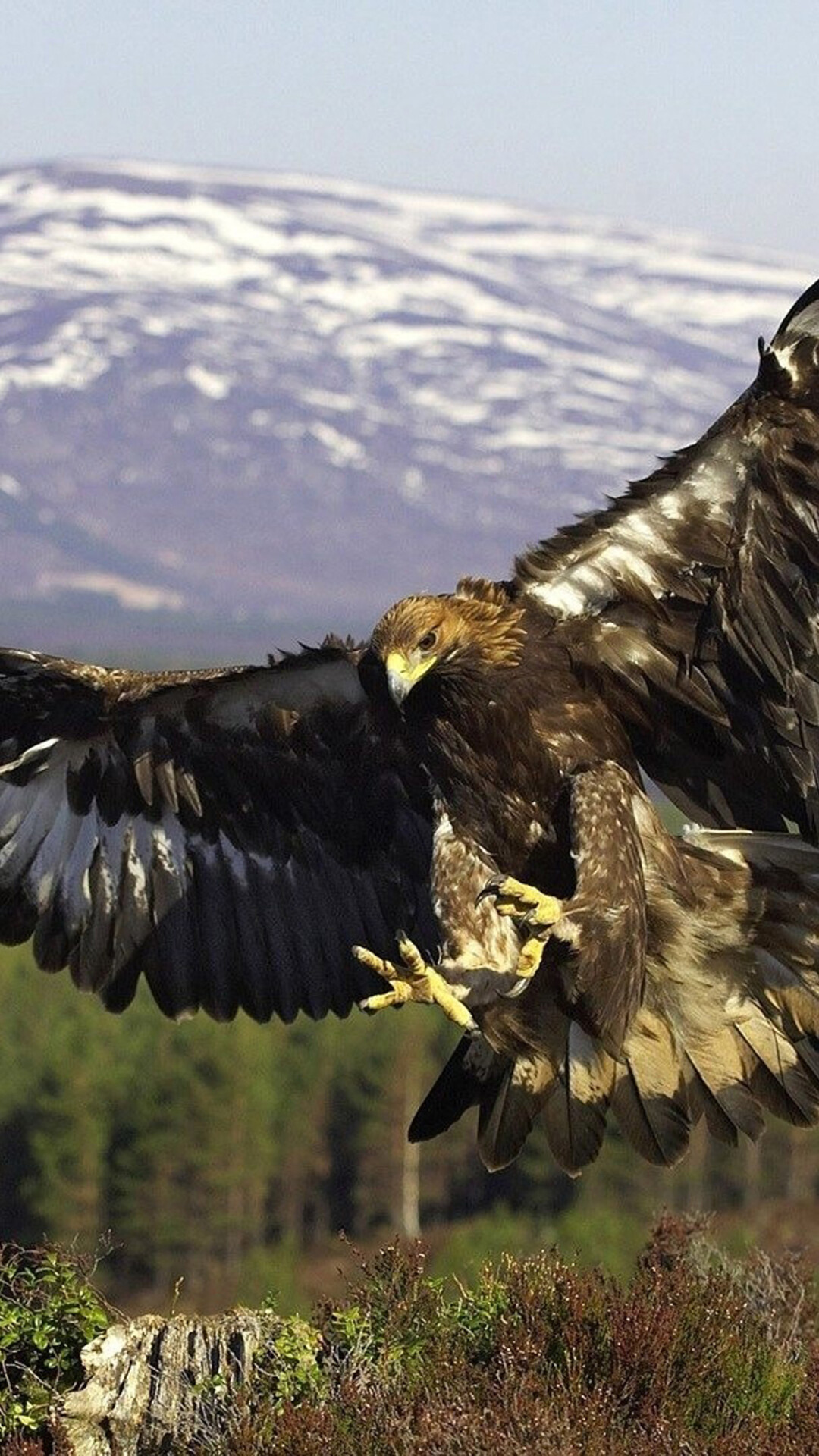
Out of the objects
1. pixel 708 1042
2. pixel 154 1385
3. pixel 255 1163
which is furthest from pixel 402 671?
pixel 255 1163

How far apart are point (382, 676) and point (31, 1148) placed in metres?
46.3

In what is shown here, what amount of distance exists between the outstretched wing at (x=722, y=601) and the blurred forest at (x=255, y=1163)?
1619 inches

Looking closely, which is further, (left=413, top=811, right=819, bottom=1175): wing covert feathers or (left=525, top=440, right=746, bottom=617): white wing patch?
(left=413, top=811, right=819, bottom=1175): wing covert feathers

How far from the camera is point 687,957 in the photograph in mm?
8383

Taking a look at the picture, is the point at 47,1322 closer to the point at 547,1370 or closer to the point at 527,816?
the point at 547,1370

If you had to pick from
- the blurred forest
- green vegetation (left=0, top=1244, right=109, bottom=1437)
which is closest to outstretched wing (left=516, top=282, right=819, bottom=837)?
green vegetation (left=0, top=1244, right=109, bottom=1437)

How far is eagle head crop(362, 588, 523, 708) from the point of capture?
790cm

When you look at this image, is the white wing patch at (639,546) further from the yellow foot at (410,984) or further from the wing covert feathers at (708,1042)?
the yellow foot at (410,984)

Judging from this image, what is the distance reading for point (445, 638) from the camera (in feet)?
26.2

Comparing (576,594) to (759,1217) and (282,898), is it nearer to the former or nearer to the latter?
(282,898)

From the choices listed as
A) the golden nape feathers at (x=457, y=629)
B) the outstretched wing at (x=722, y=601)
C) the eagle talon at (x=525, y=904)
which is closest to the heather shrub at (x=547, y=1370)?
the eagle talon at (x=525, y=904)

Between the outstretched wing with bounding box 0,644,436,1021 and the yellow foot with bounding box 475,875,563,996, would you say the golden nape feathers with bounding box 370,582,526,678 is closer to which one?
the yellow foot with bounding box 475,875,563,996

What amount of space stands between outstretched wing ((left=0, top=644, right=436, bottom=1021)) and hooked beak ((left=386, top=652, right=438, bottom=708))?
1.16 meters

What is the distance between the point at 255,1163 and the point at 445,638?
46.2 m
